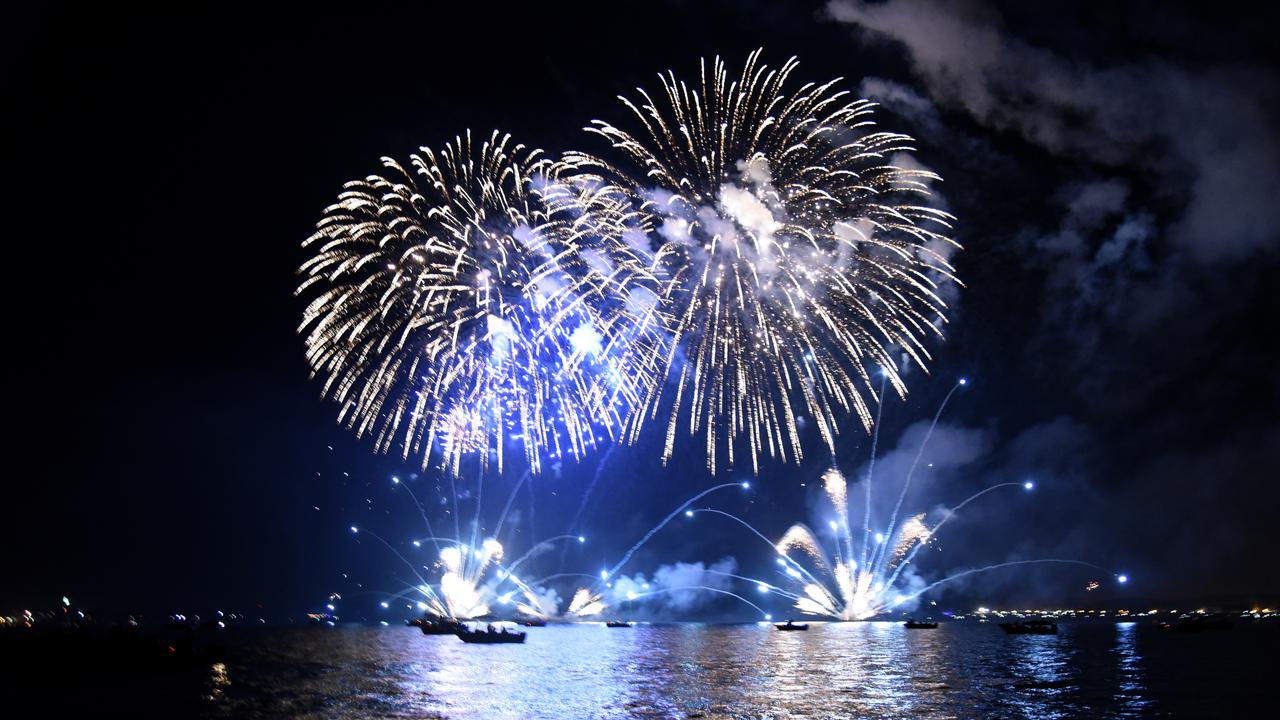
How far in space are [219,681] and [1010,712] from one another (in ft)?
185

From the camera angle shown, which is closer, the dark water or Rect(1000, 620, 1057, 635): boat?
the dark water

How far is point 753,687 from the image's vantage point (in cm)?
5350

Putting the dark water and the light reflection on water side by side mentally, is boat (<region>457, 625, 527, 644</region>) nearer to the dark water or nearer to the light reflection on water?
the light reflection on water

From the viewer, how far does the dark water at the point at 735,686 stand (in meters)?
44.2

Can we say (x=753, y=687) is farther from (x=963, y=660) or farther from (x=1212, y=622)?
(x=1212, y=622)

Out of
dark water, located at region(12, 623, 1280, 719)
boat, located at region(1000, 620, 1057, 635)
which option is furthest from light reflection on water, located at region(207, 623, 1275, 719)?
boat, located at region(1000, 620, 1057, 635)

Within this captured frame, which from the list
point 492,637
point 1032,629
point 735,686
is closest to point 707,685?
point 735,686

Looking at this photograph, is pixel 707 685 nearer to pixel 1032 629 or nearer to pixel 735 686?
pixel 735 686

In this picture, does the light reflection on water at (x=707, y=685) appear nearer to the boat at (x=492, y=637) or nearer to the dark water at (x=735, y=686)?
the dark water at (x=735, y=686)

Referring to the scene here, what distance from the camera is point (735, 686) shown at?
177ft

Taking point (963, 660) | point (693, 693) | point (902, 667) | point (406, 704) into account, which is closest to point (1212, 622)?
point (963, 660)

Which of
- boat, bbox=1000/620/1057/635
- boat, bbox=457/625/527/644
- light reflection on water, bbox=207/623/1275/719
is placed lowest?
boat, bbox=457/625/527/644

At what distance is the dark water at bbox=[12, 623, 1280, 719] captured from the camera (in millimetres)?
44188

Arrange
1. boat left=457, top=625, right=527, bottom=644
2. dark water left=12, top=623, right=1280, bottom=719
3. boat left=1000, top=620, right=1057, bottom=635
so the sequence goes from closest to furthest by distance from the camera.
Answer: dark water left=12, top=623, right=1280, bottom=719, boat left=457, top=625, right=527, bottom=644, boat left=1000, top=620, right=1057, bottom=635
